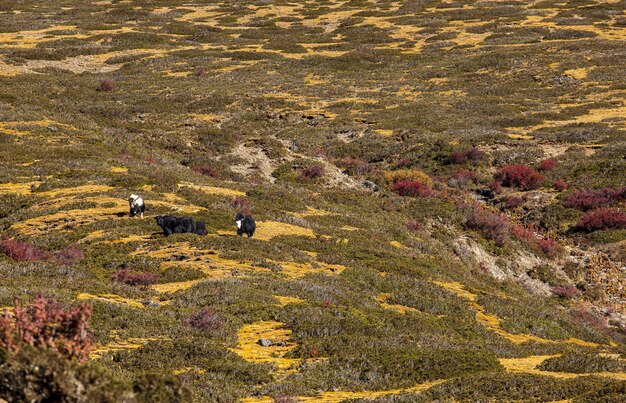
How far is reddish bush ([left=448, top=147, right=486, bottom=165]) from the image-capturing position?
41500 mm

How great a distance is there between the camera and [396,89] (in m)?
64.7

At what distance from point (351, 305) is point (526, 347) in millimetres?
4876

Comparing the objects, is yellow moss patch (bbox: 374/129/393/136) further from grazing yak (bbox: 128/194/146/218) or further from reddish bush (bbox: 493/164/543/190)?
grazing yak (bbox: 128/194/146/218)

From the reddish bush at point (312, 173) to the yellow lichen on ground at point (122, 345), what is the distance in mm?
26199

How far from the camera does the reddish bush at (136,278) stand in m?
16.3

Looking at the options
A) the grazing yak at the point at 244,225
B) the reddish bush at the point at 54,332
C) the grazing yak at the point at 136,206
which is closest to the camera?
the reddish bush at the point at 54,332

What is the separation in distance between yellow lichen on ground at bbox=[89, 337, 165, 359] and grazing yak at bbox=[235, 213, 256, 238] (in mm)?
9215

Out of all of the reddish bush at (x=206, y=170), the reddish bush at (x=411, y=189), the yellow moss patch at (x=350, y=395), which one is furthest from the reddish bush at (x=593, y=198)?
the yellow moss patch at (x=350, y=395)

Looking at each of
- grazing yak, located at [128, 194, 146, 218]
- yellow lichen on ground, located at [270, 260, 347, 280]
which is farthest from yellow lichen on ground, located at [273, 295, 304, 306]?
grazing yak, located at [128, 194, 146, 218]

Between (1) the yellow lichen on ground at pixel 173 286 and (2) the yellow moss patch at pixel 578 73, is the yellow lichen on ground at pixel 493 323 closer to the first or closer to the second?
(1) the yellow lichen on ground at pixel 173 286

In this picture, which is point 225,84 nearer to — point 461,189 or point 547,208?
point 461,189

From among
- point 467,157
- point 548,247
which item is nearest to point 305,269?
point 548,247

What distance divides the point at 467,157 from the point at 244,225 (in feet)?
82.1

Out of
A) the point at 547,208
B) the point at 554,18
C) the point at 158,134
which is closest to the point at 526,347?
the point at 547,208
